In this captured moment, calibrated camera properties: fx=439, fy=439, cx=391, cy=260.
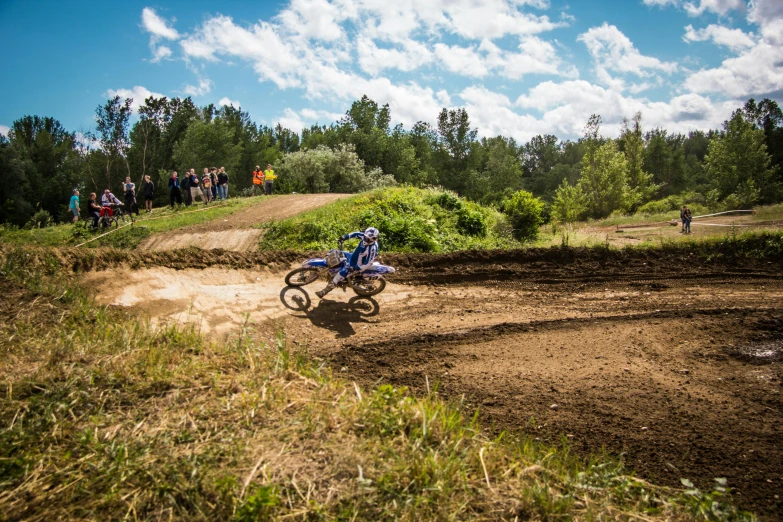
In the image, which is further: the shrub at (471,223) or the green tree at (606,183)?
the green tree at (606,183)

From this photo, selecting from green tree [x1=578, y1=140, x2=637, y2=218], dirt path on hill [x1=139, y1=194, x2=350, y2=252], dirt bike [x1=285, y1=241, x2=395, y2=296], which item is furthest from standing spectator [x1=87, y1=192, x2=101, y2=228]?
green tree [x1=578, y1=140, x2=637, y2=218]

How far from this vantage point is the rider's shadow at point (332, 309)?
10766 mm

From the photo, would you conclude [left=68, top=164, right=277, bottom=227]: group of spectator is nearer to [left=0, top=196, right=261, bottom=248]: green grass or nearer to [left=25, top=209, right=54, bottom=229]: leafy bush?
[left=0, top=196, right=261, bottom=248]: green grass

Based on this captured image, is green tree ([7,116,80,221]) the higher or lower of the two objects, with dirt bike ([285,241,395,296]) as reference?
higher

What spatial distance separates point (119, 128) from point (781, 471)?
6619cm

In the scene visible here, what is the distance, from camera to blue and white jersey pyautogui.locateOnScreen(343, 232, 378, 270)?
37.4 feet

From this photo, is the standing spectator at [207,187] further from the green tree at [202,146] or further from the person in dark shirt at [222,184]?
the green tree at [202,146]

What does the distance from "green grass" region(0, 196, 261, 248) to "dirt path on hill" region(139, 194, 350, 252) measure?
1.98 ft

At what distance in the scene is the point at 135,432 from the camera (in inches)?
168

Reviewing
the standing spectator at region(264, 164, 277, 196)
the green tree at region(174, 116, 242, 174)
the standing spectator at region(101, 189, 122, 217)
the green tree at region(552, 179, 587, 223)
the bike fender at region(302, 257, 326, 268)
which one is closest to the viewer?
the bike fender at region(302, 257, 326, 268)

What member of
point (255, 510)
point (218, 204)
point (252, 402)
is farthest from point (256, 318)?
point (218, 204)

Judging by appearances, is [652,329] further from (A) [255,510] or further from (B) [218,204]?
(B) [218,204]

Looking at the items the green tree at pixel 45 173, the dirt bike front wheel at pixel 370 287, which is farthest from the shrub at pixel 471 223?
the green tree at pixel 45 173

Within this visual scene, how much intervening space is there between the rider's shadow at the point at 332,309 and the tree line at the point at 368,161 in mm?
21886
